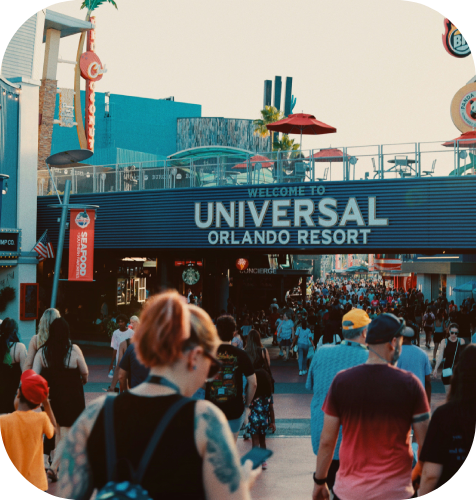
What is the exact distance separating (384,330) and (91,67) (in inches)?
1054

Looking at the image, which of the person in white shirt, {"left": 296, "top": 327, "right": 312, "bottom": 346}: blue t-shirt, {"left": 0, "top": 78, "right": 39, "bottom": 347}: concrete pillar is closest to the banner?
{"left": 0, "top": 78, "right": 39, "bottom": 347}: concrete pillar

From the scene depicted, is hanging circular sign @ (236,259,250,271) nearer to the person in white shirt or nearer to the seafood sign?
the seafood sign

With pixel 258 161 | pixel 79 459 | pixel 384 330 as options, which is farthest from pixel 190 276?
pixel 79 459

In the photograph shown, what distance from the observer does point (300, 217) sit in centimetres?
1839

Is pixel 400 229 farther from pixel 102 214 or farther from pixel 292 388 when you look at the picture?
pixel 102 214

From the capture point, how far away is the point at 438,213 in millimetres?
17078

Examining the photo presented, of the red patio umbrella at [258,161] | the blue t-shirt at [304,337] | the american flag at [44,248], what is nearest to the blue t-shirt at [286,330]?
the blue t-shirt at [304,337]

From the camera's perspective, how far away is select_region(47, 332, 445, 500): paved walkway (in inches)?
269

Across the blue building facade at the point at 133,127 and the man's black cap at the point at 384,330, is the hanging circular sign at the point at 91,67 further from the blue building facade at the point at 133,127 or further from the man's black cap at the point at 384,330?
the man's black cap at the point at 384,330

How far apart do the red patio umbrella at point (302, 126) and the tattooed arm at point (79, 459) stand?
1864cm

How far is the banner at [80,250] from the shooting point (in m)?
18.9

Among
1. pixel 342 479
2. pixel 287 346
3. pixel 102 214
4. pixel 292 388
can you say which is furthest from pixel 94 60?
pixel 342 479

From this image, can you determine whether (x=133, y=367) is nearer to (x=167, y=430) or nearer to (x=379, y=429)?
(x=379, y=429)

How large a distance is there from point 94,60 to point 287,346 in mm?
16654
